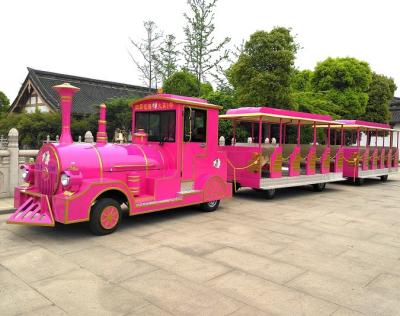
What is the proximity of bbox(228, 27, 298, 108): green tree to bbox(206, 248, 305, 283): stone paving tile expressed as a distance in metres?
11.1

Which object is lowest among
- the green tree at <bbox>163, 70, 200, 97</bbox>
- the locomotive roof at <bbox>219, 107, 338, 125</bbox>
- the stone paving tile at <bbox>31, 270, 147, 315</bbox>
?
the stone paving tile at <bbox>31, 270, 147, 315</bbox>

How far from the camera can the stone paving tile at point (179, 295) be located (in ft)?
11.6

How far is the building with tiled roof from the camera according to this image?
25.3m

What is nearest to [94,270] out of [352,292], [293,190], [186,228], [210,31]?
[186,228]

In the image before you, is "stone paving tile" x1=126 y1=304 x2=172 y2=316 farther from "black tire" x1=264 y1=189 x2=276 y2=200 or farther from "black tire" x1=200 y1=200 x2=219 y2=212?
"black tire" x1=264 y1=189 x2=276 y2=200

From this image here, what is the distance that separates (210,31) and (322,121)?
8815 mm

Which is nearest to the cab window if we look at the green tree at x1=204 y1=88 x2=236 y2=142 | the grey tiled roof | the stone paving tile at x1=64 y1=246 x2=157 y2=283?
the stone paving tile at x1=64 y1=246 x2=157 y2=283

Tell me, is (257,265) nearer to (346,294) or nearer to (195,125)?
(346,294)

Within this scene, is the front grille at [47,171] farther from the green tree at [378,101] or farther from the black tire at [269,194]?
the green tree at [378,101]

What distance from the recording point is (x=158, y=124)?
25.3ft

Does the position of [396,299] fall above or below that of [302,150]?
below

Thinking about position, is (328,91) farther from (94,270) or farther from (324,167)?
(94,270)

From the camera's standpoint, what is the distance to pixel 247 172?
1007 cm

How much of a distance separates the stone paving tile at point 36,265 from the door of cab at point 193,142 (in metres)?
3.31
